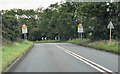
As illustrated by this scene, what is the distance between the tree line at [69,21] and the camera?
25453mm

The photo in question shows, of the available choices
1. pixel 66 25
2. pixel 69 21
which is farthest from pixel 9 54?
pixel 66 25

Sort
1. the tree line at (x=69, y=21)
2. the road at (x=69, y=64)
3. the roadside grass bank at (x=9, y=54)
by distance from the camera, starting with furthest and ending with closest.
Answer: the tree line at (x=69, y=21)
the roadside grass bank at (x=9, y=54)
the road at (x=69, y=64)

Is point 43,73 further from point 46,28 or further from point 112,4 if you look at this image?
point 46,28

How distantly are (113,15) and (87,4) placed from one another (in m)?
3.95

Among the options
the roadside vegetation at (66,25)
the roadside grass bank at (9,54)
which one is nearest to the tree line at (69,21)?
the roadside vegetation at (66,25)

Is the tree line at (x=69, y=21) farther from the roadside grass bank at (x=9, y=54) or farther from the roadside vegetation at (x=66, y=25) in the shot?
the roadside grass bank at (x=9, y=54)

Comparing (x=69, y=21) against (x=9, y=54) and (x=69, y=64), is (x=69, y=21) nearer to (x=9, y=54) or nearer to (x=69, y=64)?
(x=9, y=54)

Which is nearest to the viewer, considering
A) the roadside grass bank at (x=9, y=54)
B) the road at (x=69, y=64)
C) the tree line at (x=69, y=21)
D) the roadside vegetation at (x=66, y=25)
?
the road at (x=69, y=64)

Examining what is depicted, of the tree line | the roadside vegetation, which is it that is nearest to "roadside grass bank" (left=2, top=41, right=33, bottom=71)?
the roadside vegetation

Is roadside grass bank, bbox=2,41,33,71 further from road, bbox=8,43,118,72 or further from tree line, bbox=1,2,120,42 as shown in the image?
tree line, bbox=1,2,120,42

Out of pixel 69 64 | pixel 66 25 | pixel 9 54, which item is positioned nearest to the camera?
pixel 69 64

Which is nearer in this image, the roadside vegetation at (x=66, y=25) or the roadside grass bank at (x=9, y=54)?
the roadside grass bank at (x=9, y=54)

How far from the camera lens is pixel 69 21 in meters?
54.6

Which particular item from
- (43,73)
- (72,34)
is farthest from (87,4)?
(72,34)
